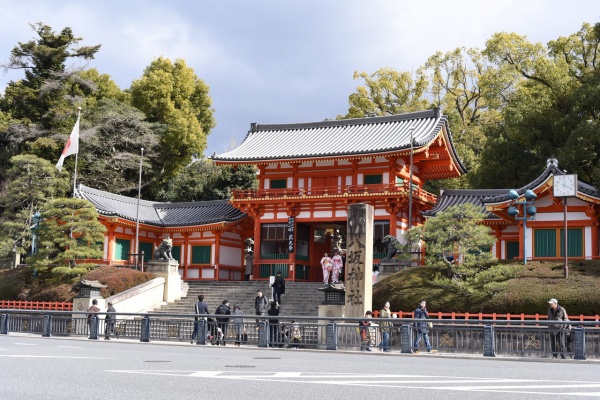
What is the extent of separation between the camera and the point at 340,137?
4372cm

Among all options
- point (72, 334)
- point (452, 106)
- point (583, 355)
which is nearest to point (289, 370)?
point (583, 355)

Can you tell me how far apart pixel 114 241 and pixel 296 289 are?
13014 mm

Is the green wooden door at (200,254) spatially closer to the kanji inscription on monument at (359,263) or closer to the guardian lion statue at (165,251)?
the guardian lion statue at (165,251)

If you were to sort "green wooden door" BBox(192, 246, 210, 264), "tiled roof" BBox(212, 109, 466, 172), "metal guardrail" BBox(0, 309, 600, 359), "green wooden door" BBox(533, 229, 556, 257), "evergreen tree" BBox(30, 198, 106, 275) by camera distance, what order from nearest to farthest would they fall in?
"metal guardrail" BBox(0, 309, 600, 359)
"green wooden door" BBox(533, 229, 556, 257)
"evergreen tree" BBox(30, 198, 106, 275)
"tiled roof" BBox(212, 109, 466, 172)
"green wooden door" BBox(192, 246, 210, 264)

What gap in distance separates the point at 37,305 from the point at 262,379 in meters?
27.6

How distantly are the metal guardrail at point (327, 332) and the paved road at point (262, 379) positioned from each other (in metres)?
3.16

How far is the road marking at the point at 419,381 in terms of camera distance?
32.8 ft

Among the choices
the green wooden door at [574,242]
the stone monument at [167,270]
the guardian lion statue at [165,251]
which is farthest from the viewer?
the guardian lion statue at [165,251]

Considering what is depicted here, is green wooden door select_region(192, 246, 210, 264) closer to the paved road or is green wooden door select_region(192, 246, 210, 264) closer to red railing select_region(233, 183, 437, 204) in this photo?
red railing select_region(233, 183, 437, 204)

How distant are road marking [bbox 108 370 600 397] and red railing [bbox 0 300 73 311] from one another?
24334mm

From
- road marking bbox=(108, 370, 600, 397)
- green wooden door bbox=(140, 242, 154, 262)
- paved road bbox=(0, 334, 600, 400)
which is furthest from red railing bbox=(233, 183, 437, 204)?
road marking bbox=(108, 370, 600, 397)

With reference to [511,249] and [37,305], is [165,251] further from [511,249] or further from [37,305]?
[511,249]

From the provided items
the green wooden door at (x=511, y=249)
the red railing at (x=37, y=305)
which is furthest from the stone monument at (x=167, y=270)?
the green wooden door at (x=511, y=249)

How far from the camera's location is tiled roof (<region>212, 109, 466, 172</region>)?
132ft
